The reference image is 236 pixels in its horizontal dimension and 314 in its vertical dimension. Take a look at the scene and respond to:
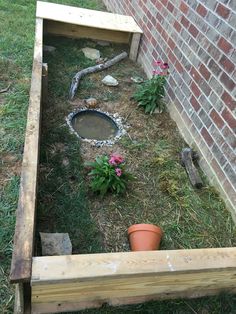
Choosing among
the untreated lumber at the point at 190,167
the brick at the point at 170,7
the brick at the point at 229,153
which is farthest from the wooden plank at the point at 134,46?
the brick at the point at 229,153

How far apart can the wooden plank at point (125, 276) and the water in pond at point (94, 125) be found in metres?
1.58

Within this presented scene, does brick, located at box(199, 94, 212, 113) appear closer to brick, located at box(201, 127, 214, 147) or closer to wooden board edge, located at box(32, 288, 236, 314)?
brick, located at box(201, 127, 214, 147)

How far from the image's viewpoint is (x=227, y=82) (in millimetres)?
2611

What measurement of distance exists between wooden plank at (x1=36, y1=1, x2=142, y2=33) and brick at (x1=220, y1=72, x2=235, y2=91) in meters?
2.07

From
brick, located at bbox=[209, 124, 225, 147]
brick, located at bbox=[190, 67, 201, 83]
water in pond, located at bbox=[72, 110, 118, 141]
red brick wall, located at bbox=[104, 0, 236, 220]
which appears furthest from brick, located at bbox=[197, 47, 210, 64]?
water in pond, located at bbox=[72, 110, 118, 141]

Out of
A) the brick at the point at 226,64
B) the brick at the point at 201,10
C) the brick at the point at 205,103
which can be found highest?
the brick at the point at 201,10

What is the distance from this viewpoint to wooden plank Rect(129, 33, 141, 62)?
14.5ft

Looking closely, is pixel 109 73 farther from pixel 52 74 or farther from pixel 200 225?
pixel 200 225

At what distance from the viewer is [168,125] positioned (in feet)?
11.2

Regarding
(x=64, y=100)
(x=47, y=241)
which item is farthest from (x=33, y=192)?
(x=64, y=100)

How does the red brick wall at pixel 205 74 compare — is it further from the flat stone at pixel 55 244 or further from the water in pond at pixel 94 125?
the flat stone at pixel 55 244

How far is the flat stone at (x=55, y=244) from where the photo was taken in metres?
2.05

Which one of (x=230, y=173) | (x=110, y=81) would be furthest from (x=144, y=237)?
(x=110, y=81)

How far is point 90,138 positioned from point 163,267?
1.63 m
